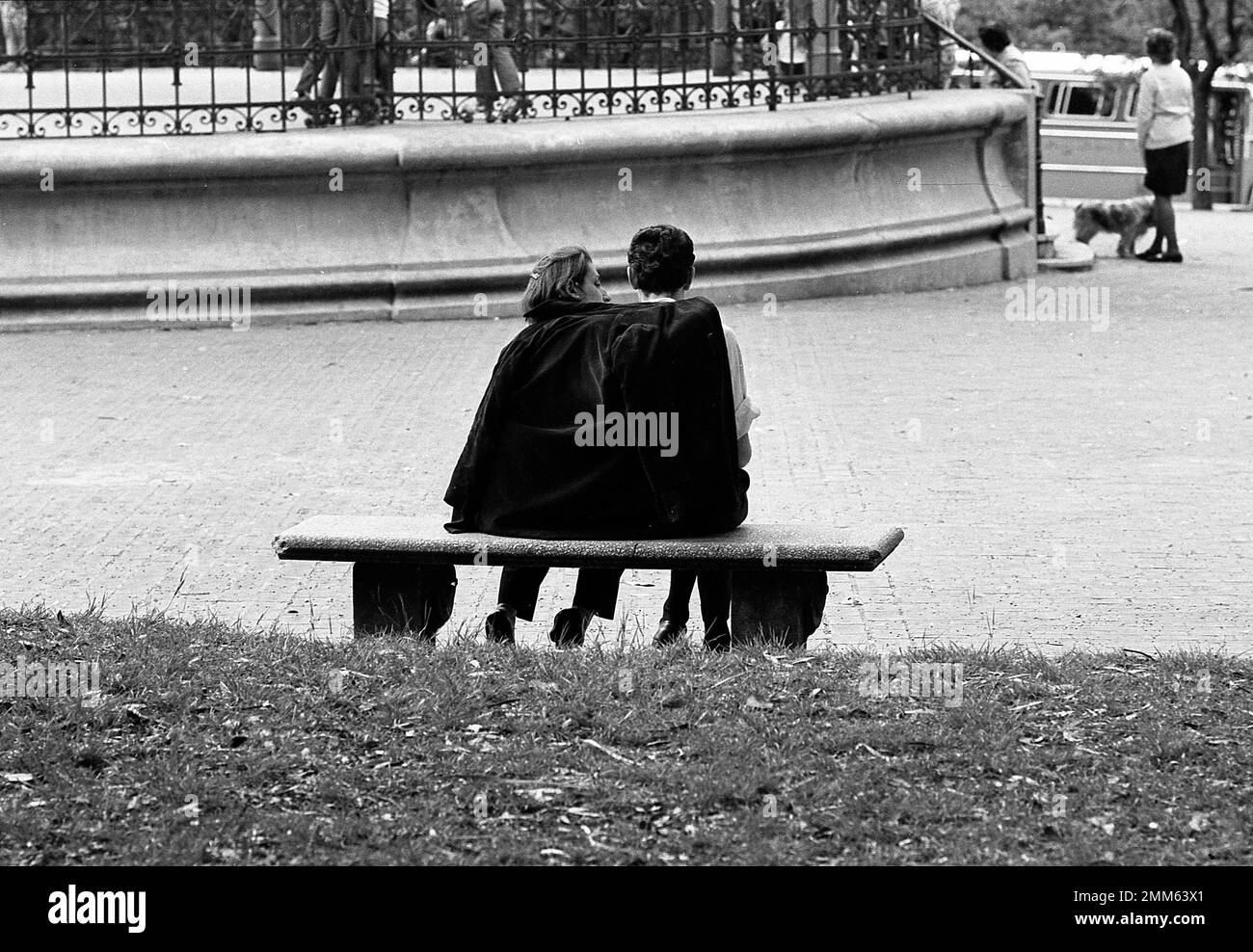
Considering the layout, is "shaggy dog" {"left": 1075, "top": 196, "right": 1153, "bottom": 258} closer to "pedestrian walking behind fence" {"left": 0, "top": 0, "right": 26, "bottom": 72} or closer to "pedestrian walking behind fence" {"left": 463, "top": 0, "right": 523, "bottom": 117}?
"pedestrian walking behind fence" {"left": 463, "top": 0, "right": 523, "bottom": 117}

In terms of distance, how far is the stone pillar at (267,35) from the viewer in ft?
45.0

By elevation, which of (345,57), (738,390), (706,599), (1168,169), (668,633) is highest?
(345,57)

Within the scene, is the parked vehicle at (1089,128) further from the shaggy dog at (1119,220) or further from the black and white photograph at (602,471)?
the shaggy dog at (1119,220)

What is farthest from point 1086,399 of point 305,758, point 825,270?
point 305,758

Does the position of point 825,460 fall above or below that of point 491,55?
below

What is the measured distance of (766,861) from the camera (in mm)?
4438

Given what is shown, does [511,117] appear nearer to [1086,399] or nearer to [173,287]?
Result: [173,287]

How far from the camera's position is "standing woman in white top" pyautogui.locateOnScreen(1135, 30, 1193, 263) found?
17.0 meters

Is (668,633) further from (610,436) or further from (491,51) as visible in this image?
(491,51)

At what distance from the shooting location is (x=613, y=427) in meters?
6.28

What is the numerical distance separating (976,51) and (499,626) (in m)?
11.1

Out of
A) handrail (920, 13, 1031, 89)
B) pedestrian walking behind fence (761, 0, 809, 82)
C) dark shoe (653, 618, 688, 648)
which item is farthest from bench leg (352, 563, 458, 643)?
handrail (920, 13, 1031, 89)

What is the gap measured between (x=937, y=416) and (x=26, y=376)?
197 inches

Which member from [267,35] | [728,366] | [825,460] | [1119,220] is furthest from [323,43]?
[728,366]
